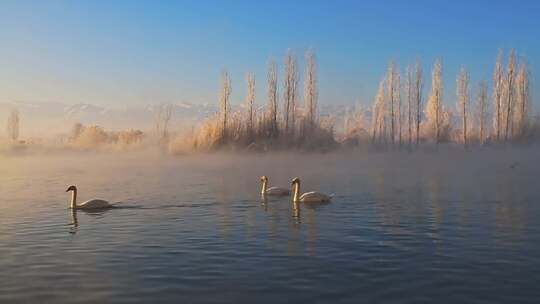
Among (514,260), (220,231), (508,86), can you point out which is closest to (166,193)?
(220,231)

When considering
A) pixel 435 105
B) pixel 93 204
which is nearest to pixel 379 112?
pixel 435 105

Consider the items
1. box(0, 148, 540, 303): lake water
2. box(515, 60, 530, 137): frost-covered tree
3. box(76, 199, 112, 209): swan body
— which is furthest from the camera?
box(515, 60, 530, 137): frost-covered tree

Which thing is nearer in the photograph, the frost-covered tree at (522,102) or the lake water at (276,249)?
the lake water at (276,249)

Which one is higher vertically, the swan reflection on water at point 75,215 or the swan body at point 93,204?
the swan body at point 93,204

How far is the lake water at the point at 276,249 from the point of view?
12.0 metres

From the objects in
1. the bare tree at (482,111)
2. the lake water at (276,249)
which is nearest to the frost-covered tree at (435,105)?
the bare tree at (482,111)

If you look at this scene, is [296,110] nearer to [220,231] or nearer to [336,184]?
[336,184]

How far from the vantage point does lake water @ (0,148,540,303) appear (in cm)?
1202

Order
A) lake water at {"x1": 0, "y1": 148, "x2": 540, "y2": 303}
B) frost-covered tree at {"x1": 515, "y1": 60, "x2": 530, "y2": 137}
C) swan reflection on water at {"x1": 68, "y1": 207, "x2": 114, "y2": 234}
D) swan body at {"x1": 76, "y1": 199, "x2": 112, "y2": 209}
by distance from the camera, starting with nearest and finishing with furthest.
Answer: lake water at {"x1": 0, "y1": 148, "x2": 540, "y2": 303}, swan reflection on water at {"x1": 68, "y1": 207, "x2": 114, "y2": 234}, swan body at {"x1": 76, "y1": 199, "x2": 112, "y2": 209}, frost-covered tree at {"x1": 515, "y1": 60, "x2": 530, "y2": 137}

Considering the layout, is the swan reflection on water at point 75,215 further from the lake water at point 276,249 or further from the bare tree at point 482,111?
the bare tree at point 482,111

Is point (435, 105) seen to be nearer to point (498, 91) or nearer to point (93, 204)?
point (498, 91)

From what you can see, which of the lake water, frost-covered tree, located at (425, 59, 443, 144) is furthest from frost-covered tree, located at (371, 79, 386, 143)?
the lake water

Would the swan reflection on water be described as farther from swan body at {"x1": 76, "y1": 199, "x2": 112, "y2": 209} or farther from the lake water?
swan body at {"x1": 76, "y1": 199, "x2": 112, "y2": 209}

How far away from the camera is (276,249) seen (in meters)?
16.3
